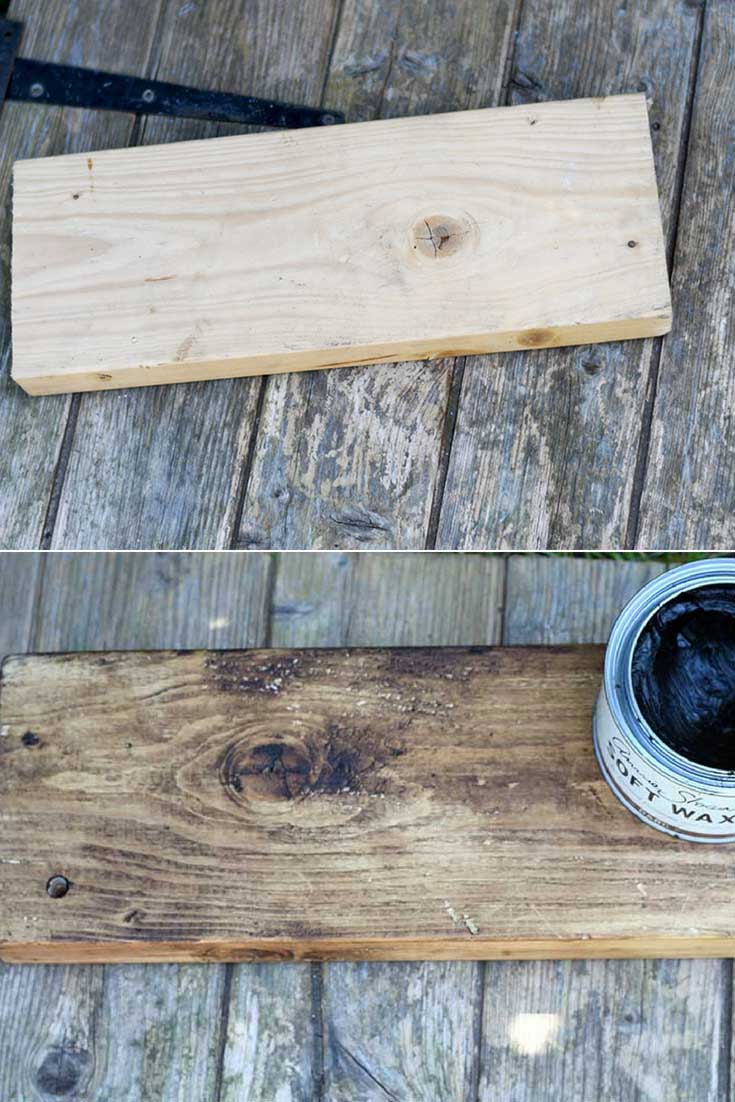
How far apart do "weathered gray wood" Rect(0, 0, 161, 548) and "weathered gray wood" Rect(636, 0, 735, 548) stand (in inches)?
32.1

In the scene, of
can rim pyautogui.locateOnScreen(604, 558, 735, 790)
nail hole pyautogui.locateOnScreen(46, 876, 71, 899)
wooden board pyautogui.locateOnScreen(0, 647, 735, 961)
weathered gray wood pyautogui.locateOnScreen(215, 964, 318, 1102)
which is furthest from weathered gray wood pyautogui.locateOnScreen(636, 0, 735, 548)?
nail hole pyautogui.locateOnScreen(46, 876, 71, 899)

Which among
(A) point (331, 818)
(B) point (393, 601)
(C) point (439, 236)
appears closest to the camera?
(A) point (331, 818)

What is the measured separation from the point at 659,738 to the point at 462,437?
576 millimetres

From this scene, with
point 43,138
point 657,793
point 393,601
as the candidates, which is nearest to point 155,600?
point 393,601

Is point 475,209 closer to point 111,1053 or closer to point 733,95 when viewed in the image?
point 733,95

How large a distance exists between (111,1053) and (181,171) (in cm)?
119

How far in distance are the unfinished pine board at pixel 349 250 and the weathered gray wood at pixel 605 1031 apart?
84 cm

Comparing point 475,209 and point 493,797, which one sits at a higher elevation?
point 475,209

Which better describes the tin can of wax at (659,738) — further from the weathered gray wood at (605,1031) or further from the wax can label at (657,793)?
the weathered gray wood at (605,1031)

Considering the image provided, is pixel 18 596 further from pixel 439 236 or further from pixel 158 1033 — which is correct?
pixel 439 236

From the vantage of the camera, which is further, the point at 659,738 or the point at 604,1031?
the point at 604,1031

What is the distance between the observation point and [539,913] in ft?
5.17

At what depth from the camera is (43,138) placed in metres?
1.91

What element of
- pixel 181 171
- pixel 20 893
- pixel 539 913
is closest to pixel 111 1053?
pixel 20 893
